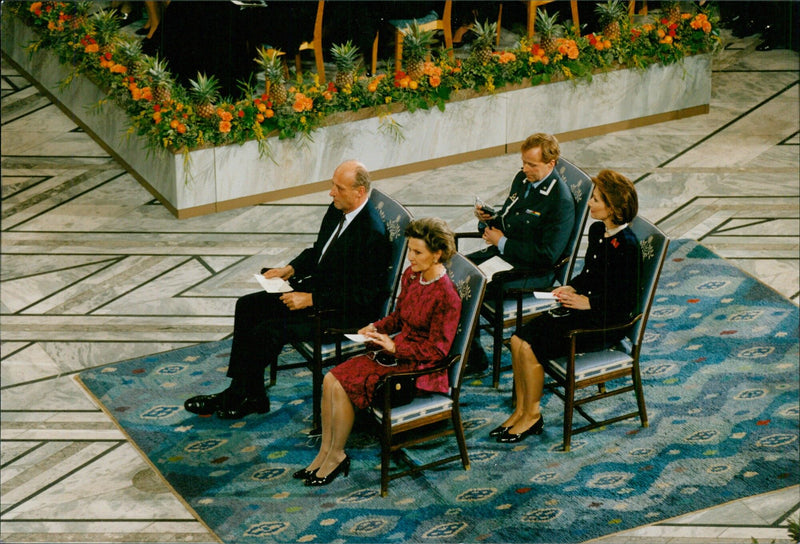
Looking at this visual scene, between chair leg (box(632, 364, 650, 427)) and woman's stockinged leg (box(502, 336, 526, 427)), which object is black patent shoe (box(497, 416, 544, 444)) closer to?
woman's stockinged leg (box(502, 336, 526, 427))

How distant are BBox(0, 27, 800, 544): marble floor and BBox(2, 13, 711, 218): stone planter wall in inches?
4.8

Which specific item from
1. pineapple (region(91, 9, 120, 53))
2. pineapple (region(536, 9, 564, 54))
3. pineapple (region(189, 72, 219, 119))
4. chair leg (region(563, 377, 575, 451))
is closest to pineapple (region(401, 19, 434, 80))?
pineapple (region(536, 9, 564, 54))

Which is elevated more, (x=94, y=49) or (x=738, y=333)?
(x=94, y=49)

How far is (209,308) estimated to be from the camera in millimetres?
6430

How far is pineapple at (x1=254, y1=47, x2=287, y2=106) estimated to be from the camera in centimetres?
750

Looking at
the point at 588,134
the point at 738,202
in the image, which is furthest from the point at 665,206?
the point at 588,134

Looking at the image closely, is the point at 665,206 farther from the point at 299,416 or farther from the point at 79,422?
the point at 79,422

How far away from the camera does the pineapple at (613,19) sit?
864cm

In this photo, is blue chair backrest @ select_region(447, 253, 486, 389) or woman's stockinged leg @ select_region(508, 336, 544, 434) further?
woman's stockinged leg @ select_region(508, 336, 544, 434)

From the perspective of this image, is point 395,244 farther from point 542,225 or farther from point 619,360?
point 619,360

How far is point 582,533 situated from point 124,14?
7.27 metres

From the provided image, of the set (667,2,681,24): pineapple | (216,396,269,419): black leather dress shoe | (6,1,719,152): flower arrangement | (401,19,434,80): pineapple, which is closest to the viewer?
(216,396,269,419): black leather dress shoe

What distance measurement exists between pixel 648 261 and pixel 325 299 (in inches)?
55.7

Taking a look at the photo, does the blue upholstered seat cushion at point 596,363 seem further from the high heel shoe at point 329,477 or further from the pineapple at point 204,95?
the pineapple at point 204,95
